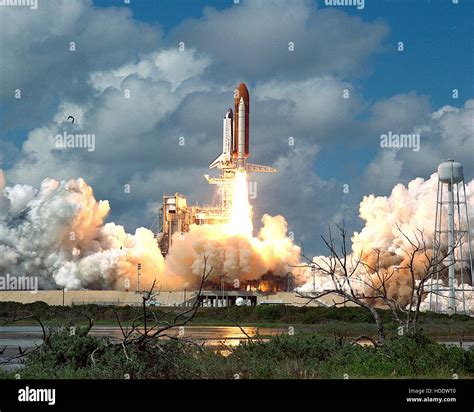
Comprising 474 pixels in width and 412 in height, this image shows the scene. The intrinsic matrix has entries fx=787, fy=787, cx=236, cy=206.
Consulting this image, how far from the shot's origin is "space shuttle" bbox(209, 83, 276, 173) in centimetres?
8494

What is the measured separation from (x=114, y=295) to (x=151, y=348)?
236ft

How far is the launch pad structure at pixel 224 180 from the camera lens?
85.5 meters

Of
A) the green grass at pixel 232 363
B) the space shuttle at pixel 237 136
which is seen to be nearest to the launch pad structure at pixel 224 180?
the space shuttle at pixel 237 136

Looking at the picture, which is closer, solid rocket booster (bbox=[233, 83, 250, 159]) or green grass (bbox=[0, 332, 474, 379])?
green grass (bbox=[0, 332, 474, 379])

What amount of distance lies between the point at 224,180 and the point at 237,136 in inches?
236

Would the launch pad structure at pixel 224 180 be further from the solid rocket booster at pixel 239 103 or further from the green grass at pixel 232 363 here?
the green grass at pixel 232 363

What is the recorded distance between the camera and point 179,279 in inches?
3580

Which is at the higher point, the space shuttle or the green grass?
the space shuttle

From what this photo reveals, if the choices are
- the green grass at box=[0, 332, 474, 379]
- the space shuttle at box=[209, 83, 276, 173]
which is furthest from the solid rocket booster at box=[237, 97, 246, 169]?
the green grass at box=[0, 332, 474, 379]

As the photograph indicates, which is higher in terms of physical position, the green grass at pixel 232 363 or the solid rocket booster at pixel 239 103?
the solid rocket booster at pixel 239 103

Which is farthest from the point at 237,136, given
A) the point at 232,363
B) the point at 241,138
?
the point at 232,363

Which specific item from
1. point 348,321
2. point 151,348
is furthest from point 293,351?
point 348,321

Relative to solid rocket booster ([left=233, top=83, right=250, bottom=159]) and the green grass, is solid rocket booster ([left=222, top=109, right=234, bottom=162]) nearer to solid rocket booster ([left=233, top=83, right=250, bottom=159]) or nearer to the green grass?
solid rocket booster ([left=233, top=83, right=250, bottom=159])
